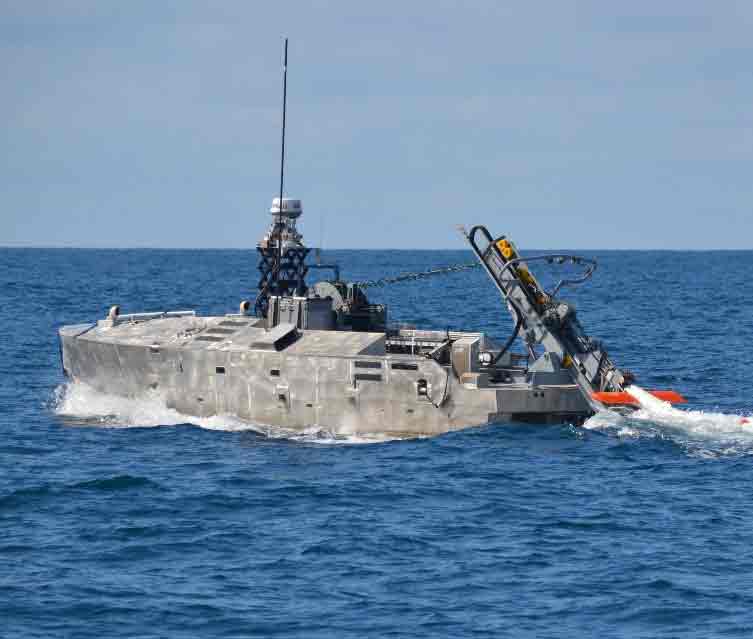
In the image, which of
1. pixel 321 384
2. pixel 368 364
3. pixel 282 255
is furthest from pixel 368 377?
pixel 282 255

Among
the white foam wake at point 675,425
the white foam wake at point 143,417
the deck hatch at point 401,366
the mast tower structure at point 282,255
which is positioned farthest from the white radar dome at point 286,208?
the white foam wake at point 675,425

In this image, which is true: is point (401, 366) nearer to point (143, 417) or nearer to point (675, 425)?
point (675, 425)

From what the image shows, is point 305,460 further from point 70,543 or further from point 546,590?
point 546,590

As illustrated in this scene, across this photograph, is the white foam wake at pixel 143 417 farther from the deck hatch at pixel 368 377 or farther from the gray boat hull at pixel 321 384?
the deck hatch at pixel 368 377

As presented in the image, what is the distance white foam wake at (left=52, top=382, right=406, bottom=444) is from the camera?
38594 millimetres

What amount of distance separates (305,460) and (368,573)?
10225mm

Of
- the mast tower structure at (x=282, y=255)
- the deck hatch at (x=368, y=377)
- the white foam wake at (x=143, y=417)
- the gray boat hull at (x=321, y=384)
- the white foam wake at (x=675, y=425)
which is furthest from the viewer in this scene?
the mast tower structure at (x=282, y=255)

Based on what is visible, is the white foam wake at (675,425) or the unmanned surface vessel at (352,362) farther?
the unmanned surface vessel at (352,362)

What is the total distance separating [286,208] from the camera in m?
43.9

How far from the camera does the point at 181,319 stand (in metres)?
44.3

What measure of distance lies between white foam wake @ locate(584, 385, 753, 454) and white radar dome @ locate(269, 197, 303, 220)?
12045 mm

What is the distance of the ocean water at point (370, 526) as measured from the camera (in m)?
23.4

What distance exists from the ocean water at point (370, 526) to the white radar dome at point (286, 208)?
708 centimetres

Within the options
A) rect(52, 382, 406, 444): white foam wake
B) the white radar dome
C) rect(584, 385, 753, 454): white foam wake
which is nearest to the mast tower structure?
the white radar dome
